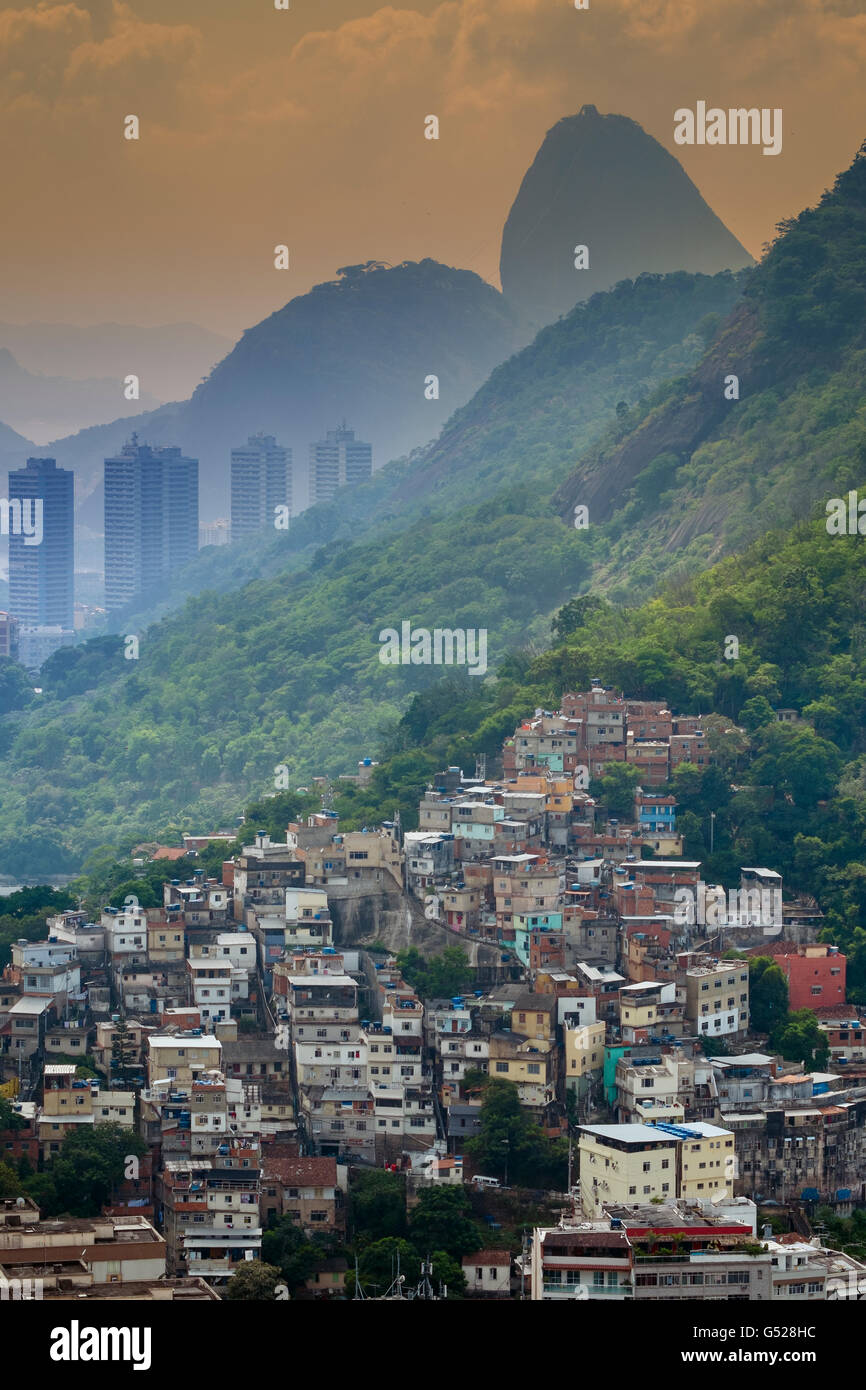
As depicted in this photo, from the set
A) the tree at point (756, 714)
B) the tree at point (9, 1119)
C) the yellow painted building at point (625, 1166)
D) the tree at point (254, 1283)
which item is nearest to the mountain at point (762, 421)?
the tree at point (756, 714)

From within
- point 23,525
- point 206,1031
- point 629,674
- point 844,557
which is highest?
point 23,525

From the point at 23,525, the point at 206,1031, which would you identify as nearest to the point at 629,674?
the point at 206,1031

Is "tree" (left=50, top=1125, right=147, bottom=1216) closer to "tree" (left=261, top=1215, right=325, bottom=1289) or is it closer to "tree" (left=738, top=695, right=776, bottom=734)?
"tree" (left=261, top=1215, right=325, bottom=1289)

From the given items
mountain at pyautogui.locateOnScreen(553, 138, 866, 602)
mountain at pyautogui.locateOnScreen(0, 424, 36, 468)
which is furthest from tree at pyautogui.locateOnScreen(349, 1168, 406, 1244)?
mountain at pyautogui.locateOnScreen(0, 424, 36, 468)

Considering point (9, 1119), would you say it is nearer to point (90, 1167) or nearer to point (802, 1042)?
point (90, 1167)

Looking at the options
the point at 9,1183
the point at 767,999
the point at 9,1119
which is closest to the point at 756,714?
the point at 767,999
